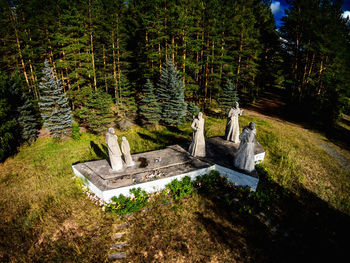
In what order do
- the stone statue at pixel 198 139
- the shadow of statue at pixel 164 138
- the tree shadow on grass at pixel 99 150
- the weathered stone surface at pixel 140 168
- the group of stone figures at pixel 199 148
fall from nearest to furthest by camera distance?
the weathered stone surface at pixel 140 168 < the group of stone figures at pixel 199 148 < the stone statue at pixel 198 139 < the tree shadow on grass at pixel 99 150 < the shadow of statue at pixel 164 138

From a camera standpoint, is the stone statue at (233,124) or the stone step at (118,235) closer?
the stone step at (118,235)

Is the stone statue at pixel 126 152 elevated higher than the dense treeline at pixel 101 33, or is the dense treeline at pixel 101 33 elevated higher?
the dense treeline at pixel 101 33

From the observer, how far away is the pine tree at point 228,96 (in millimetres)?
17531

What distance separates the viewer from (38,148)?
13.0 meters

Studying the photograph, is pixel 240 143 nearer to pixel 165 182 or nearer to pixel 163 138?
pixel 165 182

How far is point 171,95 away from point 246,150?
29.3 feet

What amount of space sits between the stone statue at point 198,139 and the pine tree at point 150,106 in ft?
21.3

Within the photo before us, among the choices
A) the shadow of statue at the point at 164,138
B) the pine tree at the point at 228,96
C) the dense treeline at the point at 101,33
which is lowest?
the shadow of statue at the point at 164,138

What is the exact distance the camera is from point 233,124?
454 inches

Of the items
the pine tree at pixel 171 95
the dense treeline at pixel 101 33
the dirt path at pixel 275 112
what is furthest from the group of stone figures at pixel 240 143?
the dense treeline at pixel 101 33

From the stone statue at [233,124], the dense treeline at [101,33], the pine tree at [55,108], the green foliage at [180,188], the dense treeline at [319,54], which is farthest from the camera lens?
the dense treeline at [319,54]

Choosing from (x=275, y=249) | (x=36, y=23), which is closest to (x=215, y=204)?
(x=275, y=249)

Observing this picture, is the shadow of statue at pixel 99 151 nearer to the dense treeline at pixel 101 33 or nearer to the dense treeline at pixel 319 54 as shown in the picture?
the dense treeline at pixel 101 33

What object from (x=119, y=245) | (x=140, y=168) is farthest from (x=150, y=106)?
(x=119, y=245)
